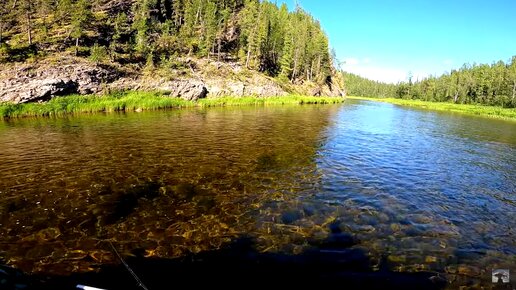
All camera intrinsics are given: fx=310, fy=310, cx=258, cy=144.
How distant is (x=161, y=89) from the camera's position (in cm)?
5950

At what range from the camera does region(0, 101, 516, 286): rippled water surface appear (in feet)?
29.8

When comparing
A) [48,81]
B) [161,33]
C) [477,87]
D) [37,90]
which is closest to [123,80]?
[48,81]

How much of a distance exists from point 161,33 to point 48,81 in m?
44.2

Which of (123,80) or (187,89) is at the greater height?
(123,80)

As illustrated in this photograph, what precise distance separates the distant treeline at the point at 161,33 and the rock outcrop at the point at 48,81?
470 cm

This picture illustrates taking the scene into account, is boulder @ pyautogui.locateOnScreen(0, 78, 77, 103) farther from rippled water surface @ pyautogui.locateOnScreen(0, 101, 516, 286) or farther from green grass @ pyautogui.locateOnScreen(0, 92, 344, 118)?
rippled water surface @ pyautogui.locateOnScreen(0, 101, 516, 286)

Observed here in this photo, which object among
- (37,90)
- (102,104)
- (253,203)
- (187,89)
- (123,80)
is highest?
(123,80)

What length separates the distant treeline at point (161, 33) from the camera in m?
57.7

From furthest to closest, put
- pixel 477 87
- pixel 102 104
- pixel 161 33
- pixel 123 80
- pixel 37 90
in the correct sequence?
pixel 477 87 < pixel 161 33 < pixel 123 80 < pixel 102 104 < pixel 37 90

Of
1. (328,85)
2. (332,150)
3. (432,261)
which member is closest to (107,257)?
(432,261)

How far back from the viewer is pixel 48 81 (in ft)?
148

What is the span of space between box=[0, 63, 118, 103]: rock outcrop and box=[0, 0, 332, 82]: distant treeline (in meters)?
4.70

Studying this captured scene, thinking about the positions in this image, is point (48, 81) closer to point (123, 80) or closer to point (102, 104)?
point (102, 104)

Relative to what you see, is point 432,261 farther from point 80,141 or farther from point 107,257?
point 80,141
